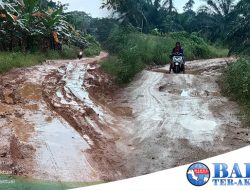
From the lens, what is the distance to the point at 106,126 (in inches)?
258

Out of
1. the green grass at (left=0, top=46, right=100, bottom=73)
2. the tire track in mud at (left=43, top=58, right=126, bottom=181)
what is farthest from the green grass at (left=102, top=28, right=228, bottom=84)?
the green grass at (left=0, top=46, right=100, bottom=73)

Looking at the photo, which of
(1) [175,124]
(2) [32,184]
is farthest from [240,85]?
(2) [32,184]

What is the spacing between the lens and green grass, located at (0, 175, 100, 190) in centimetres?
303

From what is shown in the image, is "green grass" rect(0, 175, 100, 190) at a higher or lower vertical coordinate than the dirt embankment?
higher

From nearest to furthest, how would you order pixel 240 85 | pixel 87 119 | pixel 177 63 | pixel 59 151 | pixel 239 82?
pixel 59 151
pixel 87 119
pixel 240 85
pixel 239 82
pixel 177 63

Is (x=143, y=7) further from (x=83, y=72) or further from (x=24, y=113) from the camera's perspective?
(x=24, y=113)

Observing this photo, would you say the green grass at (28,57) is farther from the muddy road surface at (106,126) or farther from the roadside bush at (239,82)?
the roadside bush at (239,82)

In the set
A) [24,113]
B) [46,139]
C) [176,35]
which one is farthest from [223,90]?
[176,35]

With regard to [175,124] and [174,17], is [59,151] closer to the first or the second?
[175,124]

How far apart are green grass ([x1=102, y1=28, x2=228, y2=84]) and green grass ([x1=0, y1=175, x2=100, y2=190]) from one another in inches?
321

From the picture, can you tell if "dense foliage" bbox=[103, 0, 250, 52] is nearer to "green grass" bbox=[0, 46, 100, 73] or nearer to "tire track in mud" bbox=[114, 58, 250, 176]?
"green grass" bbox=[0, 46, 100, 73]

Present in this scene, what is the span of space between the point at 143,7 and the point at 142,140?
93.5 feet

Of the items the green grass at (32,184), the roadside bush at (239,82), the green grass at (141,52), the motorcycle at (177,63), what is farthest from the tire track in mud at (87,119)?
the motorcycle at (177,63)

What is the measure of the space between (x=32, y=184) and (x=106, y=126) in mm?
3434
